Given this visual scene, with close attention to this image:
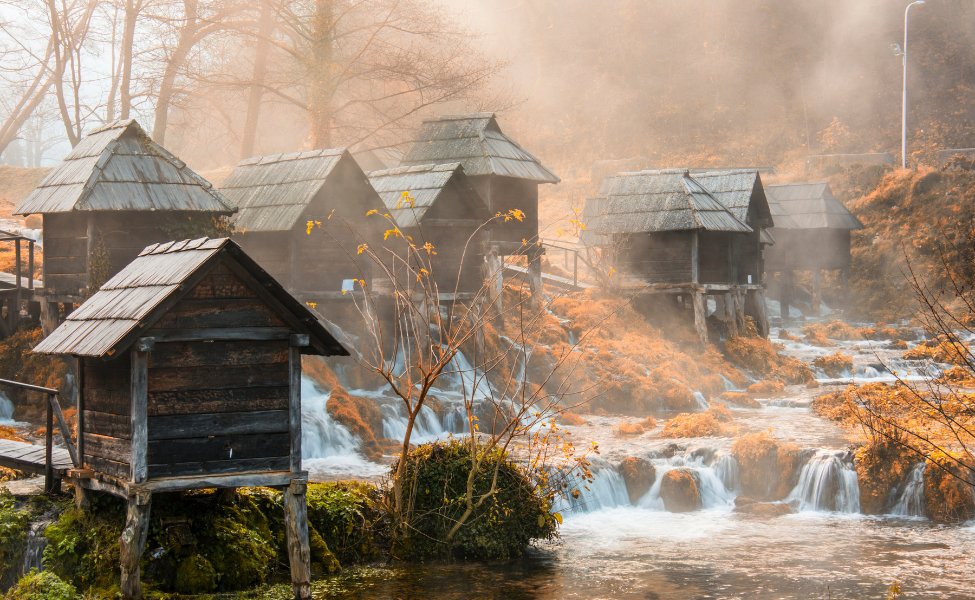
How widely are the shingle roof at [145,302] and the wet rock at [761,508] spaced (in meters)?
9.27

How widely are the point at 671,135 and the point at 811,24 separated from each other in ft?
42.2

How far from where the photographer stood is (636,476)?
1900 centimetres

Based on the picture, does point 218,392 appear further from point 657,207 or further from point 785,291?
point 785,291

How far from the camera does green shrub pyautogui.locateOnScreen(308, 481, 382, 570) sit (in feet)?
43.2

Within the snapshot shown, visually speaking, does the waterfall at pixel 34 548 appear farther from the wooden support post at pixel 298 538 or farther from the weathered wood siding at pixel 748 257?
the weathered wood siding at pixel 748 257

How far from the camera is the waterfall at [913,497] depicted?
17.5 meters

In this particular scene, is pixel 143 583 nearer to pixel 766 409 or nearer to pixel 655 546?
pixel 655 546

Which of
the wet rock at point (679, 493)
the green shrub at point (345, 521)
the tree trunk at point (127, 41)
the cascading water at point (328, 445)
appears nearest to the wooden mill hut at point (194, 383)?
the green shrub at point (345, 521)

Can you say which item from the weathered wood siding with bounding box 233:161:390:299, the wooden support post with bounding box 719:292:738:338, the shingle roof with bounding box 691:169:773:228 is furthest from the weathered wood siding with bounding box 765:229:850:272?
the weathered wood siding with bounding box 233:161:390:299

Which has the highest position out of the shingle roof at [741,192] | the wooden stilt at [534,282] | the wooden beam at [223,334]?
the shingle roof at [741,192]

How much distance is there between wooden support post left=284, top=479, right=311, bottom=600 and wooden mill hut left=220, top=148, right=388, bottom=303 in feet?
39.6

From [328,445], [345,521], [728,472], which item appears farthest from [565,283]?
[345,521]

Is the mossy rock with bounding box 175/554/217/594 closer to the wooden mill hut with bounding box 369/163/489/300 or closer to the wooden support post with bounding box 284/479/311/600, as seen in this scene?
→ the wooden support post with bounding box 284/479/311/600

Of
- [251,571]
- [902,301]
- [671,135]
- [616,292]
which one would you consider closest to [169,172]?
[251,571]
